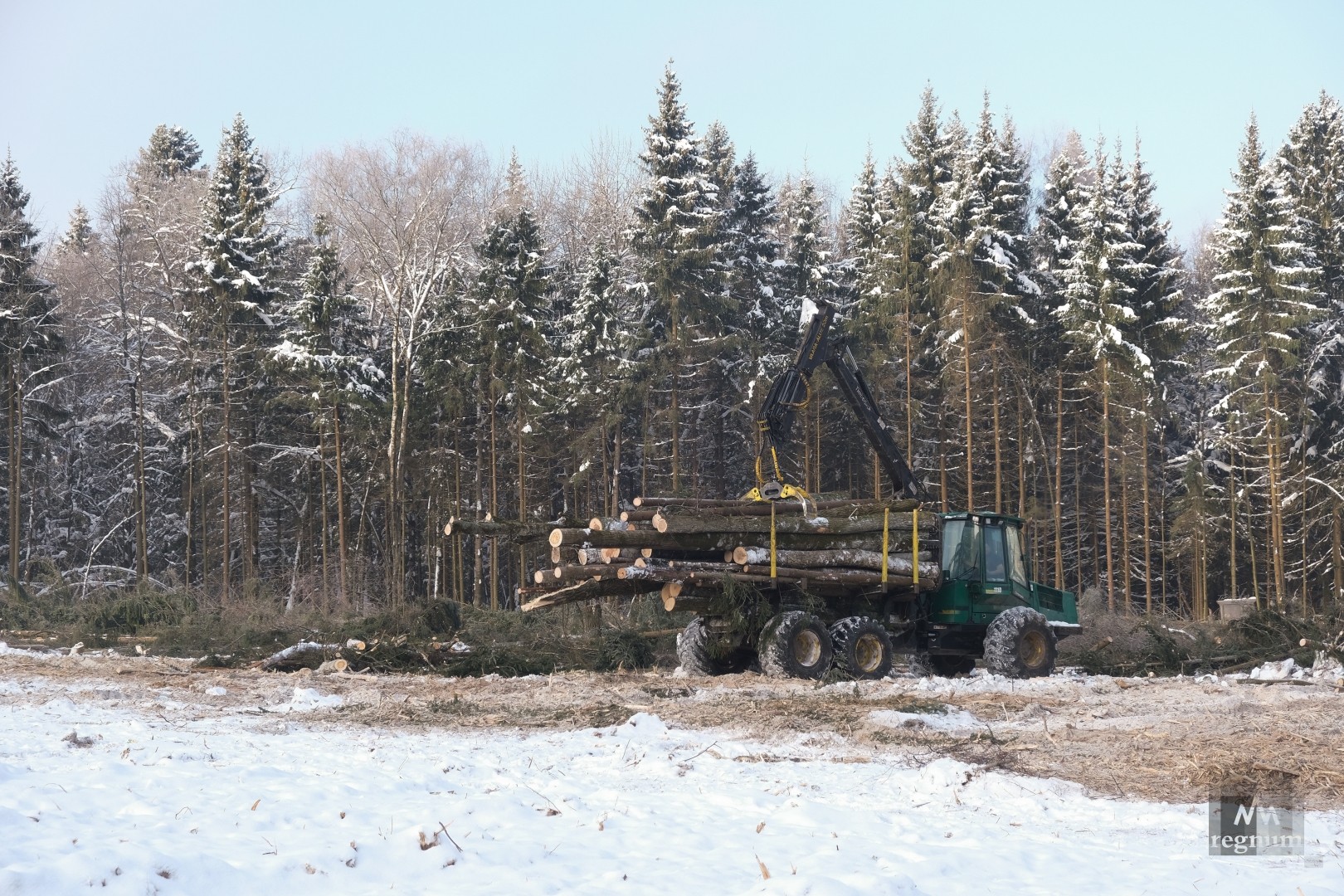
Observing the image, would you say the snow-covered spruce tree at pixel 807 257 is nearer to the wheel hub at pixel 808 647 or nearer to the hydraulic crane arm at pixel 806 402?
the hydraulic crane arm at pixel 806 402

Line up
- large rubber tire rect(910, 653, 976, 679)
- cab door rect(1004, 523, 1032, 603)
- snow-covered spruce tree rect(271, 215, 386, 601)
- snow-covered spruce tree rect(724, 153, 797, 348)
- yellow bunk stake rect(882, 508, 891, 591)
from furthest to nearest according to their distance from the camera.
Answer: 1. snow-covered spruce tree rect(724, 153, 797, 348)
2. snow-covered spruce tree rect(271, 215, 386, 601)
3. large rubber tire rect(910, 653, 976, 679)
4. cab door rect(1004, 523, 1032, 603)
5. yellow bunk stake rect(882, 508, 891, 591)

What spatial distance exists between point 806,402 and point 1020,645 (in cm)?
459

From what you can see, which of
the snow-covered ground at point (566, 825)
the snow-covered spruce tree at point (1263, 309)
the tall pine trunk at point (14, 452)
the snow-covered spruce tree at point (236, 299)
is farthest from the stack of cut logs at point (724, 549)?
the tall pine trunk at point (14, 452)

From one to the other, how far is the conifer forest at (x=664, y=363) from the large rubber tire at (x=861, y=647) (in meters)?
19.4

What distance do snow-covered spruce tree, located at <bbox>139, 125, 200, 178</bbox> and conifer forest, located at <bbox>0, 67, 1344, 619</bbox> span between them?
5.41 m

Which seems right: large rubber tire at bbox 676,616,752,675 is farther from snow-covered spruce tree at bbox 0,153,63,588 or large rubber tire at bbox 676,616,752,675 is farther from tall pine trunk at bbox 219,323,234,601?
snow-covered spruce tree at bbox 0,153,63,588

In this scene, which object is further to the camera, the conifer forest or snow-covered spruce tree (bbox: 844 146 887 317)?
snow-covered spruce tree (bbox: 844 146 887 317)

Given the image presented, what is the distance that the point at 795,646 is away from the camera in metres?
16.2

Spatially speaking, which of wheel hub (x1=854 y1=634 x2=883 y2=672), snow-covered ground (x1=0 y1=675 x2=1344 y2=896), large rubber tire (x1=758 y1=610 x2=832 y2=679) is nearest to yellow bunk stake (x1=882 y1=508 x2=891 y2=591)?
wheel hub (x1=854 y1=634 x2=883 y2=672)

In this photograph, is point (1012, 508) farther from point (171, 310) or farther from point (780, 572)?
point (171, 310)

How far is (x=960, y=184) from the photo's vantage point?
38656mm

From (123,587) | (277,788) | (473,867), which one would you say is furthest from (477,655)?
(123,587)

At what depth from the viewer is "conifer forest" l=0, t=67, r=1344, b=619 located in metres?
36.5

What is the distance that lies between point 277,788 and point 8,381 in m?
36.1
